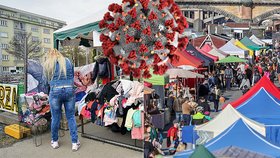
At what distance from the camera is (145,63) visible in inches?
120

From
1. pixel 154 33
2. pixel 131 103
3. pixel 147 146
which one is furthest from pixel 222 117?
pixel 154 33

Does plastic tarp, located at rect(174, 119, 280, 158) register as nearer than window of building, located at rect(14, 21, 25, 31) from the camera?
Yes

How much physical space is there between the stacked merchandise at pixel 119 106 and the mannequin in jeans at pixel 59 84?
56cm

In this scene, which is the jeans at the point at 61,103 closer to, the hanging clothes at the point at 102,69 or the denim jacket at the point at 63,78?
the denim jacket at the point at 63,78

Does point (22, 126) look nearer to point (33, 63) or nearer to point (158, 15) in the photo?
point (33, 63)

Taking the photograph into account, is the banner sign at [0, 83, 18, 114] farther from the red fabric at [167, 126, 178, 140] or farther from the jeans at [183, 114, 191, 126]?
the jeans at [183, 114, 191, 126]

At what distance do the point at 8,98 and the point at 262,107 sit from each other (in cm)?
526

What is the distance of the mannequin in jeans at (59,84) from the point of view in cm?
383

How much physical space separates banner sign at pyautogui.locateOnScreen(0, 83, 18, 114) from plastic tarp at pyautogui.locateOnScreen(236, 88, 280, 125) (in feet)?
15.2

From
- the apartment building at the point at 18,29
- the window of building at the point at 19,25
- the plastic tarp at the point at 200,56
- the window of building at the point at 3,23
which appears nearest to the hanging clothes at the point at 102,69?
the plastic tarp at the point at 200,56

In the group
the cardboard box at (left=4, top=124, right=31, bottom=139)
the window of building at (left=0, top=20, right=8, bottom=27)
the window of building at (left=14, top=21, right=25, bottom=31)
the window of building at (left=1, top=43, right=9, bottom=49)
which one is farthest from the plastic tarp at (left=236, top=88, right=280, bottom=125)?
the window of building at (left=14, top=21, right=25, bottom=31)

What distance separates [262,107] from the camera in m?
5.77

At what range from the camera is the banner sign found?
5.22m

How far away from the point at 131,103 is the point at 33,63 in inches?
108
